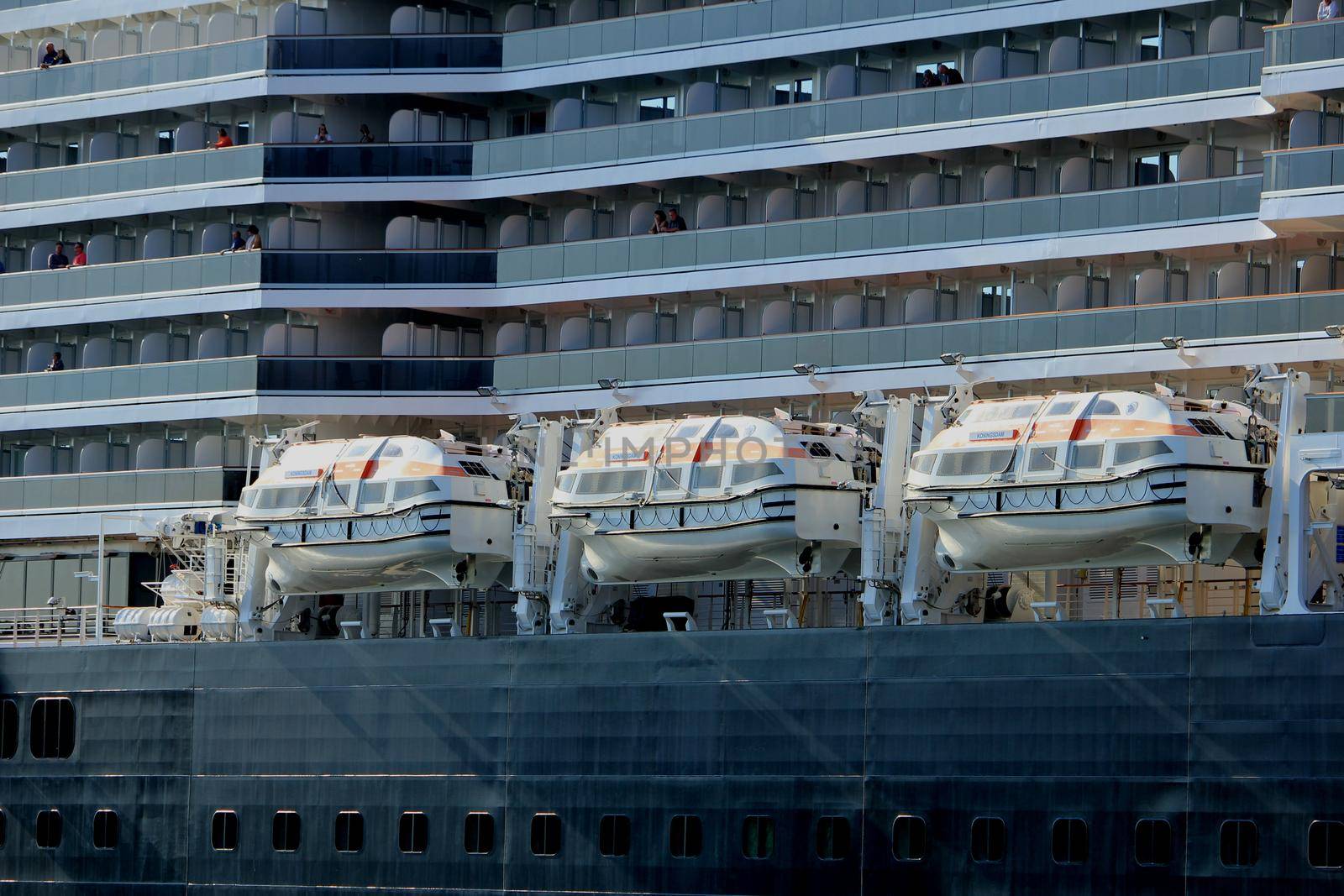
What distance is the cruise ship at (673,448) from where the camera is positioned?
36.2 m

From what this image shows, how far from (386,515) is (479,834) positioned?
5.81 metres

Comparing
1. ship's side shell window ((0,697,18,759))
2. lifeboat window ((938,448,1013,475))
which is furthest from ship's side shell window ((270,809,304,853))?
lifeboat window ((938,448,1013,475))

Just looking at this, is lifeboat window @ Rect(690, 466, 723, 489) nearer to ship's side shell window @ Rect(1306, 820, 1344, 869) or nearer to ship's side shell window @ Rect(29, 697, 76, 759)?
ship's side shell window @ Rect(1306, 820, 1344, 869)

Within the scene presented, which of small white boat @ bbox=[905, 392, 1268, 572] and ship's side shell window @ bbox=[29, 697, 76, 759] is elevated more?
small white boat @ bbox=[905, 392, 1268, 572]

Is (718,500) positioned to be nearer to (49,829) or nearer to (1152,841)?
(1152,841)

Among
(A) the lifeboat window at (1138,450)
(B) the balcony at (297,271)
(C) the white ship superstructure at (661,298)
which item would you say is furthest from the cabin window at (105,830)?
(A) the lifeboat window at (1138,450)

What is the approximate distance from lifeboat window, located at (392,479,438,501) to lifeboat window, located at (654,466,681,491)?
4106 mm

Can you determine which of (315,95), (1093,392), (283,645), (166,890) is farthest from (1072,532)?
(315,95)

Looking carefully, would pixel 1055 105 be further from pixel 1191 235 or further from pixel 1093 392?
pixel 1093 392

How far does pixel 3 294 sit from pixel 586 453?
17.6m

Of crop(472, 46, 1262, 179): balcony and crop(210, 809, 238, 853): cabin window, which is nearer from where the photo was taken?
crop(472, 46, 1262, 179): balcony

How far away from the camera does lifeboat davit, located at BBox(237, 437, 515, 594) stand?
42094mm

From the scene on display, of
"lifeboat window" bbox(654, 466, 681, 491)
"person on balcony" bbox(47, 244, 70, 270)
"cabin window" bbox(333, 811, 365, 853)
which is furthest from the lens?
"person on balcony" bbox(47, 244, 70, 270)

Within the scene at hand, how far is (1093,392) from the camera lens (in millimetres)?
37812
